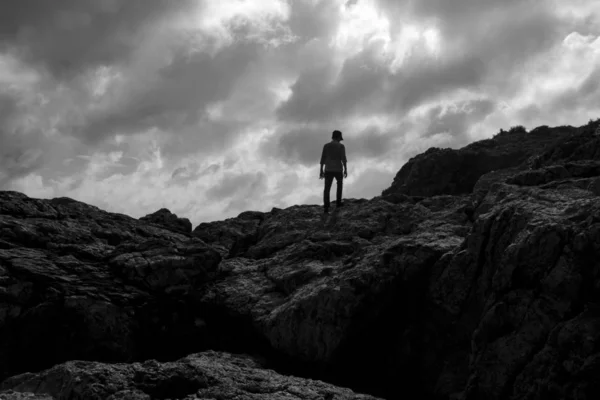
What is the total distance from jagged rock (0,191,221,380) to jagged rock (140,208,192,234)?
5.67 m

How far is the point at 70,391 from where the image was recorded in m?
12.6

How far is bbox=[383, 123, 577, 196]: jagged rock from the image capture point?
4222 cm

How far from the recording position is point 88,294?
65.4ft

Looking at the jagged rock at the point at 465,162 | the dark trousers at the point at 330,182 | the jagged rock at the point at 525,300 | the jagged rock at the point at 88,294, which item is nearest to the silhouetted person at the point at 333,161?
the dark trousers at the point at 330,182

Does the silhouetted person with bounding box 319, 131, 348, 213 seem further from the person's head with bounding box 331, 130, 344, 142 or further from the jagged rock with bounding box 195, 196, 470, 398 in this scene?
the jagged rock with bounding box 195, 196, 470, 398

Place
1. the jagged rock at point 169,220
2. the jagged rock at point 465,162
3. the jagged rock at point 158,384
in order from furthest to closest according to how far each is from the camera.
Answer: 1. the jagged rock at point 465,162
2. the jagged rock at point 169,220
3. the jagged rock at point 158,384

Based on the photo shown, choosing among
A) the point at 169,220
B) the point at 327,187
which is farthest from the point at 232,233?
the point at 327,187

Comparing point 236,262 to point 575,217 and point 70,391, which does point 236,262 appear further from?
point 575,217

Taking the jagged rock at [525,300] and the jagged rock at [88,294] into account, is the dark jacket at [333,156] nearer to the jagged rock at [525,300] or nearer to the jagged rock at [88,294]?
the jagged rock at [88,294]

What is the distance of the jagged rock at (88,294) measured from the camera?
18641 mm

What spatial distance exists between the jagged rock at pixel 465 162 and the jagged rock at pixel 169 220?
20.0 m

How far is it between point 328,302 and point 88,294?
9157mm

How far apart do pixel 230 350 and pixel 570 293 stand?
11.2 meters

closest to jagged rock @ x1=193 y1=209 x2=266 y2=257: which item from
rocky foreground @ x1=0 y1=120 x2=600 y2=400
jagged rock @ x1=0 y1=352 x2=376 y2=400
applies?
rocky foreground @ x1=0 y1=120 x2=600 y2=400
